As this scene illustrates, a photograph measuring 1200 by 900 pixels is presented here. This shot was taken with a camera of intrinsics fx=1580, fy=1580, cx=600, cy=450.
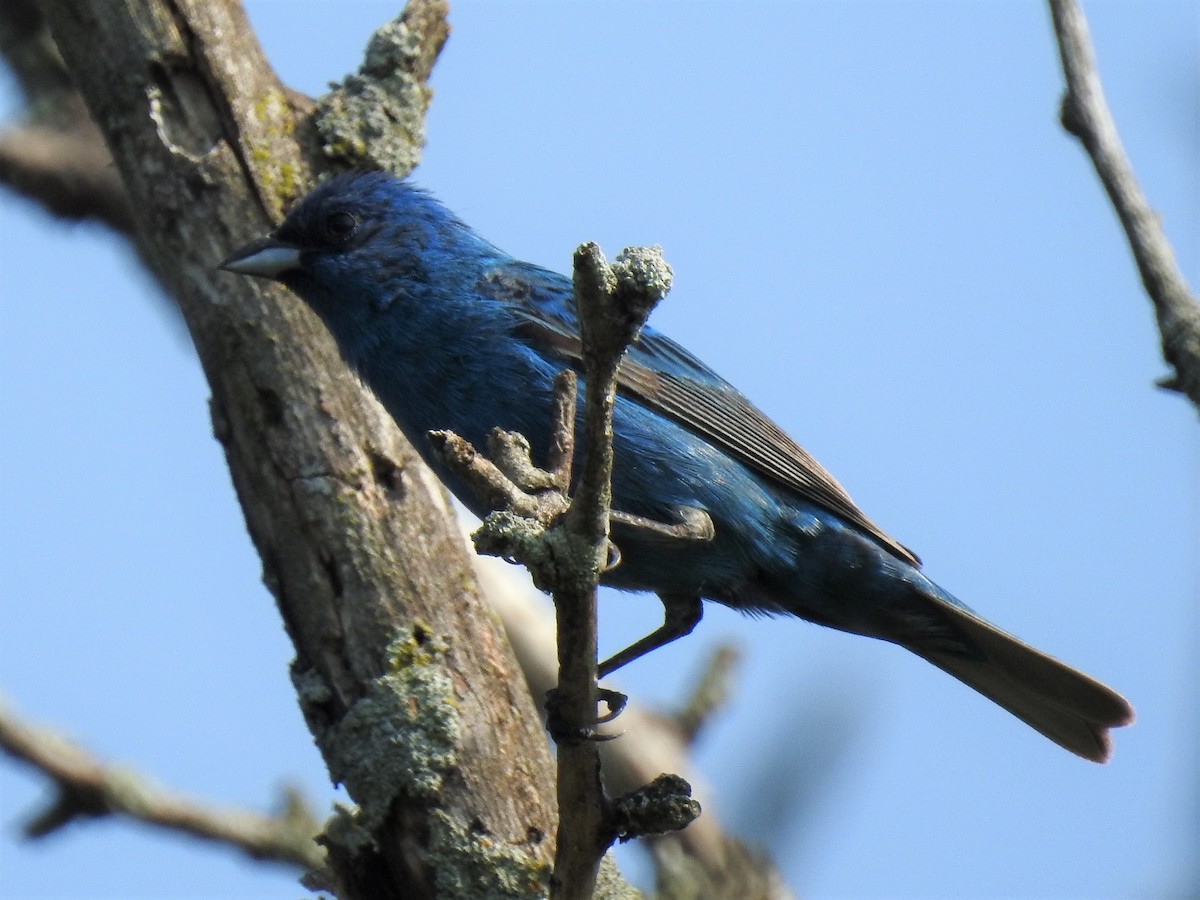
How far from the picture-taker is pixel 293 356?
6539mm

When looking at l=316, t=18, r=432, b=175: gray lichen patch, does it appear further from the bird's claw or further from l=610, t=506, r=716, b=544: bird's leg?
the bird's claw

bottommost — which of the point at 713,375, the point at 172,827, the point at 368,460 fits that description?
the point at 172,827

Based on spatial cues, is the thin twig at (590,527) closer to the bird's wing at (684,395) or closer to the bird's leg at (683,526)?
the bird's leg at (683,526)

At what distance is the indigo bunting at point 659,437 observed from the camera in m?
6.43

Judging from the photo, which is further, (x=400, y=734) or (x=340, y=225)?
(x=340, y=225)

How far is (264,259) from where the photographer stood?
655cm

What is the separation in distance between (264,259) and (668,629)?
2329 mm

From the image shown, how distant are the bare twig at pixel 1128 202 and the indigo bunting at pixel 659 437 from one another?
2308mm

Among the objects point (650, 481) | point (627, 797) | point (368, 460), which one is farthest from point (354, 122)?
point (627, 797)

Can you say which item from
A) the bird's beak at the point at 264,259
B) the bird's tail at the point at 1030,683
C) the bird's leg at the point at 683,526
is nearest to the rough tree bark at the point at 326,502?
the bird's beak at the point at 264,259

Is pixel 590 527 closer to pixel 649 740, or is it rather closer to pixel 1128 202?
pixel 1128 202

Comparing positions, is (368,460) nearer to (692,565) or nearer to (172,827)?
(692,565)

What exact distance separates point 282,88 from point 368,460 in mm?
1833

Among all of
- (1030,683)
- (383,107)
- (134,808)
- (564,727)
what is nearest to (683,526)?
(1030,683)
